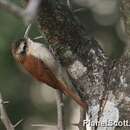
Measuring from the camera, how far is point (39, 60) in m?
2.30

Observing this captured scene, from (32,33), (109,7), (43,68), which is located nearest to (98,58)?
(43,68)

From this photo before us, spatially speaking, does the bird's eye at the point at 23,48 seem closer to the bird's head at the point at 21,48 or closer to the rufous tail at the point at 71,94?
the bird's head at the point at 21,48

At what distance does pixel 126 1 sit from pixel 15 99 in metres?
4.36

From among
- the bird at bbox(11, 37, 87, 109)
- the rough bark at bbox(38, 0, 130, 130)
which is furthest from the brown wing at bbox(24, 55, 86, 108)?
the rough bark at bbox(38, 0, 130, 130)

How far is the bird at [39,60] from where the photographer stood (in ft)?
6.93

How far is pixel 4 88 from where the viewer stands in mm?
5785

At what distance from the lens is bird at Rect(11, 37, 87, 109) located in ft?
6.93

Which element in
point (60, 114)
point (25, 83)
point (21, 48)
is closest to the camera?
point (60, 114)

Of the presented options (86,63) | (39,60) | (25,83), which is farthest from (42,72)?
(25,83)

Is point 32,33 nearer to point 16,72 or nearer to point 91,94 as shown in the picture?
point 16,72

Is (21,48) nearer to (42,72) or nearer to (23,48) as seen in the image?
(23,48)

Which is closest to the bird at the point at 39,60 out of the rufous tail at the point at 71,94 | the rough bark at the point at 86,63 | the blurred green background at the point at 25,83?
the rufous tail at the point at 71,94

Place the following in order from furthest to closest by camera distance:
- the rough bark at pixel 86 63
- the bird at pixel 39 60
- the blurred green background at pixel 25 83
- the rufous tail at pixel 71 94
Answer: the blurred green background at pixel 25 83 → the bird at pixel 39 60 → the rufous tail at pixel 71 94 → the rough bark at pixel 86 63

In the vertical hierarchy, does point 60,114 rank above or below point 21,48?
below
